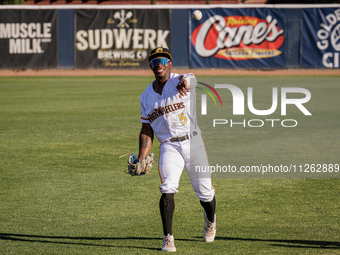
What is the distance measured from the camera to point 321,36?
2912cm

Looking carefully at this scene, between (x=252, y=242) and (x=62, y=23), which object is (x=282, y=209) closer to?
(x=252, y=242)

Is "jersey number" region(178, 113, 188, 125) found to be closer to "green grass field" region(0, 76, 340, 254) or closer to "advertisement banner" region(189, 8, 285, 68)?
"green grass field" region(0, 76, 340, 254)

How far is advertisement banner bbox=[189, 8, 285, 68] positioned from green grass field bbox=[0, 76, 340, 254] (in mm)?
15053

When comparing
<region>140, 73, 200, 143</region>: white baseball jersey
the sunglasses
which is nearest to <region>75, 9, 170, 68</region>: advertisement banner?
<region>140, 73, 200, 143</region>: white baseball jersey

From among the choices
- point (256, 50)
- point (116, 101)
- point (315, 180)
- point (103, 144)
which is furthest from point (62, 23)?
point (315, 180)

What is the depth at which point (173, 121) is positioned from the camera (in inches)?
220

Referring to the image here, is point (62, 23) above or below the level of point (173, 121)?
above

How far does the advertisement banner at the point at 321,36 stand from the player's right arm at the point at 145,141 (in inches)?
993

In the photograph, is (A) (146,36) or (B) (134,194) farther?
(A) (146,36)

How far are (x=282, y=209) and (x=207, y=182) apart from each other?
5.76ft

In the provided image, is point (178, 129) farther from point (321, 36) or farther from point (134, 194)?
point (321, 36)

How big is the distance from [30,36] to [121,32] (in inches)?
209

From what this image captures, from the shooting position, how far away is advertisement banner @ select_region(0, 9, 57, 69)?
3002 centimetres

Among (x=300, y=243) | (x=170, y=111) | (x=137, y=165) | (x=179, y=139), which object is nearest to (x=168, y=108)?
(x=170, y=111)
